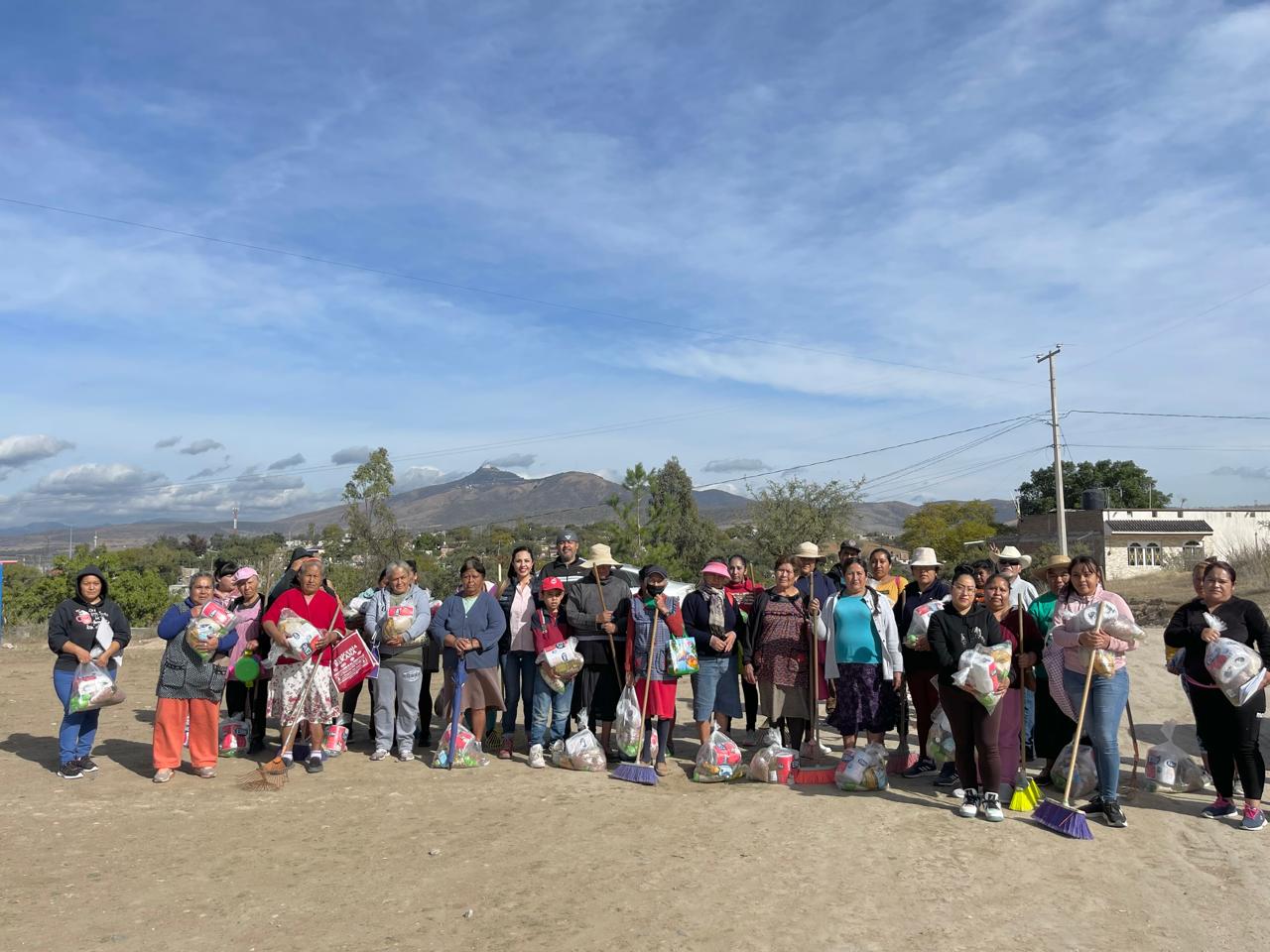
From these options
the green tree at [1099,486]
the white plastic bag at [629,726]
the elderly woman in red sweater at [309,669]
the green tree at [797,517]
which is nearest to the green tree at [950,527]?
the green tree at [1099,486]

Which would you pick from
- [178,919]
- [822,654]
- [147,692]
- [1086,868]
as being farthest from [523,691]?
[147,692]

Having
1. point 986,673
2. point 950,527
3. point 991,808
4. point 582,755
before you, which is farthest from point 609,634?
point 950,527

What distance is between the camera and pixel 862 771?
266 inches

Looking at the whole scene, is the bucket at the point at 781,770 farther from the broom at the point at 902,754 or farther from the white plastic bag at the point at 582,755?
the white plastic bag at the point at 582,755

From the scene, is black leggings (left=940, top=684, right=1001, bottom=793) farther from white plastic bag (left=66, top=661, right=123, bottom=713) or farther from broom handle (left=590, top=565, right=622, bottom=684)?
white plastic bag (left=66, top=661, right=123, bottom=713)

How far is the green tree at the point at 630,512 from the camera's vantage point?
3144cm

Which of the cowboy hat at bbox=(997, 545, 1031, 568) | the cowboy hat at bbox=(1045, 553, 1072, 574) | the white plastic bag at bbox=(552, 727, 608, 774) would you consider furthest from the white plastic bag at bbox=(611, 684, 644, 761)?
the cowboy hat at bbox=(997, 545, 1031, 568)

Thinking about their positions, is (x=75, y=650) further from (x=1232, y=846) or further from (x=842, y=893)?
(x=1232, y=846)

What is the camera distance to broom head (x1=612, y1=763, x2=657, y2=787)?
7039 mm

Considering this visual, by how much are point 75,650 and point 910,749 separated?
690 centimetres

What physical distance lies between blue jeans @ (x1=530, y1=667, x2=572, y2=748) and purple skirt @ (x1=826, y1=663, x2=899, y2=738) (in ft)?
7.41

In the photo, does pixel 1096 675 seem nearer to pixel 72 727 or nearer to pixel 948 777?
pixel 948 777

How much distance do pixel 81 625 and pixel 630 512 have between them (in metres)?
25.2

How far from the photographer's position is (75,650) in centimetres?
706
